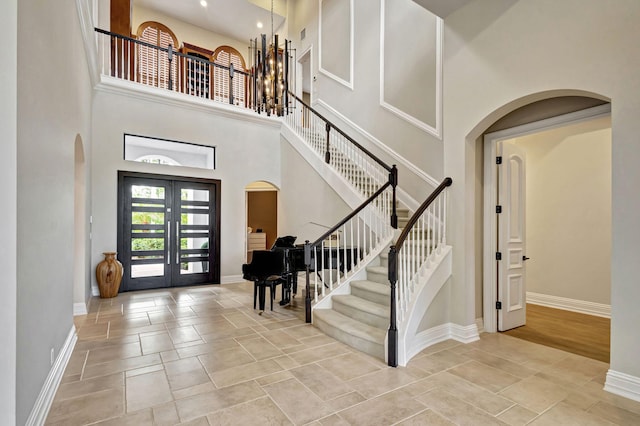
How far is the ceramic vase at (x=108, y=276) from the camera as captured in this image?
5.61 m

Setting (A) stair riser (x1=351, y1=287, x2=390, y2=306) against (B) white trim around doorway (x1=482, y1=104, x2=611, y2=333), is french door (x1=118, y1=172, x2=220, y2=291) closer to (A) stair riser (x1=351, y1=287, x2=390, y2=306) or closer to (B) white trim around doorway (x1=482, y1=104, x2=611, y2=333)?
(A) stair riser (x1=351, y1=287, x2=390, y2=306)

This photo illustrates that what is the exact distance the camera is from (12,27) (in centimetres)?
167

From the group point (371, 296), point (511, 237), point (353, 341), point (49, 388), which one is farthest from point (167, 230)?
point (511, 237)

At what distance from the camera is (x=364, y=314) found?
12.5 feet

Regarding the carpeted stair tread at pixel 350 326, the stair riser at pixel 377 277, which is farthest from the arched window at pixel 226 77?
the carpeted stair tread at pixel 350 326

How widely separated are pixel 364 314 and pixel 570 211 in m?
4.08

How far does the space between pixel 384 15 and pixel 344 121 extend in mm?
2106

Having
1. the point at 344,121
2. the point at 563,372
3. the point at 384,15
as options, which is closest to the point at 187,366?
the point at 563,372

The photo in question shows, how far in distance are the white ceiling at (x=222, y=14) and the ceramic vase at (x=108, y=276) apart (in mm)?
6800

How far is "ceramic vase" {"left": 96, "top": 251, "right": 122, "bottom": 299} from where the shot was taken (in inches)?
221

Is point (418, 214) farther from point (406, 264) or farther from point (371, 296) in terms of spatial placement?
point (371, 296)

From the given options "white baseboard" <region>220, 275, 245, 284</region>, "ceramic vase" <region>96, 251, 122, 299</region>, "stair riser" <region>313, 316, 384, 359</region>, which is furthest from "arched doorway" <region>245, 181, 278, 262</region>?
"stair riser" <region>313, 316, 384, 359</region>

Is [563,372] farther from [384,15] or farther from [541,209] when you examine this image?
[384,15]

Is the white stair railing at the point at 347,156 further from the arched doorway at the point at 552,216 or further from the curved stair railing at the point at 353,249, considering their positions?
the arched doorway at the point at 552,216
